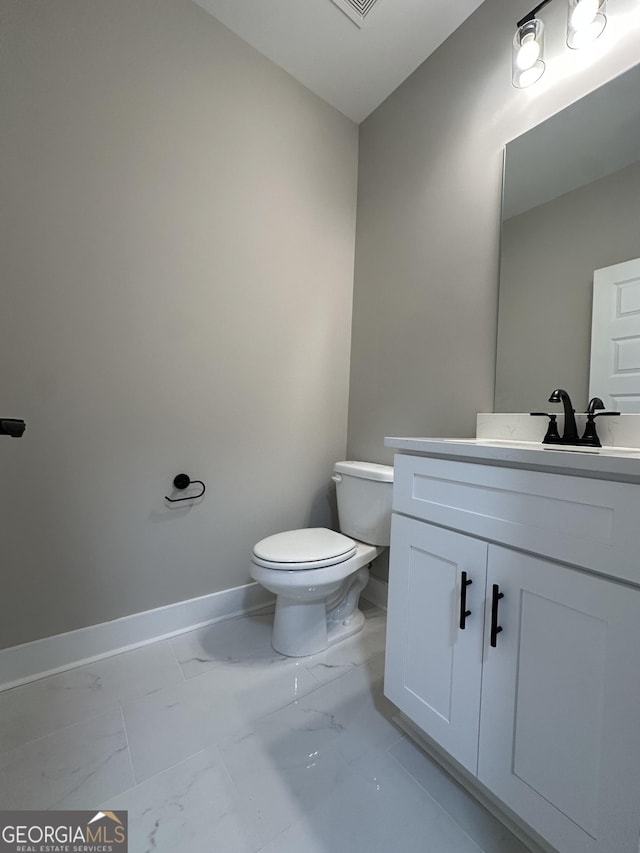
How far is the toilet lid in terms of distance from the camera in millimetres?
1268

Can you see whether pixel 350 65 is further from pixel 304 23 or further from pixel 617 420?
pixel 617 420

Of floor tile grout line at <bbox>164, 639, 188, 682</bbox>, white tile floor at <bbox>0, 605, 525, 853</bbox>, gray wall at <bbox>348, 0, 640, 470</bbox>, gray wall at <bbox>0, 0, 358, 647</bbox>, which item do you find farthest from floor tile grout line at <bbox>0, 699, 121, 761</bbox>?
gray wall at <bbox>348, 0, 640, 470</bbox>

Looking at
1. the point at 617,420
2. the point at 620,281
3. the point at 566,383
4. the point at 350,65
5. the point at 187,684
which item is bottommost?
the point at 187,684

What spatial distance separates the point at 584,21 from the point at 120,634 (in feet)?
8.43

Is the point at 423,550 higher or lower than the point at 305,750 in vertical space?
higher

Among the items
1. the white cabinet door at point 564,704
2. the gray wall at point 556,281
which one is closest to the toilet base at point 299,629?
the white cabinet door at point 564,704

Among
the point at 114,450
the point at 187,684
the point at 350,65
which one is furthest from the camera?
the point at 350,65

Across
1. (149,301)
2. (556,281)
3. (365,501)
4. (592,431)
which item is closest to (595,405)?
(592,431)

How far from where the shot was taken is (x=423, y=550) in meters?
0.93

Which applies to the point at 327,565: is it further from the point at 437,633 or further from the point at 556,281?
the point at 556,281

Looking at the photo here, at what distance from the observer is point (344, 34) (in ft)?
4.91

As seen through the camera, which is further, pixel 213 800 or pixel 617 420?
pixel 617 420

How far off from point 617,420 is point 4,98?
213 cm

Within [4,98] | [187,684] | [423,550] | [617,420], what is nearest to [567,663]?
[423,550]
